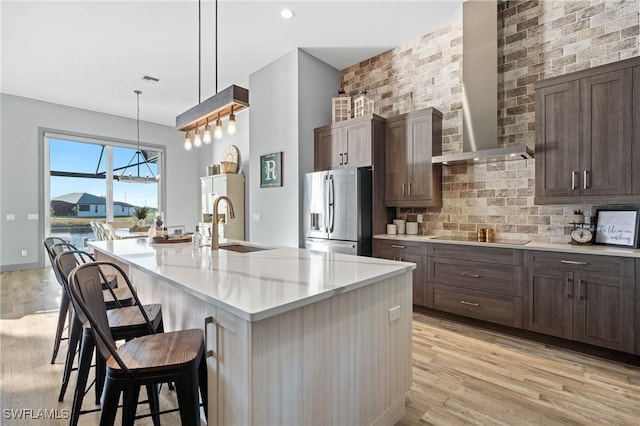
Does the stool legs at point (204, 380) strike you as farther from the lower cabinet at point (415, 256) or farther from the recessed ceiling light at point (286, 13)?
the recessed ceiling light at point (286, 13)

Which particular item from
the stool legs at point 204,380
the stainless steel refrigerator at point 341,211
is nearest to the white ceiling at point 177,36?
the stainless steel refrigerator at point 341,211

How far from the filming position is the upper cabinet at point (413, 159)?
3.58 meters

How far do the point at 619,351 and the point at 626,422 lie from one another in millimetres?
904

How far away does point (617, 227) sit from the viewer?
8.74 feet

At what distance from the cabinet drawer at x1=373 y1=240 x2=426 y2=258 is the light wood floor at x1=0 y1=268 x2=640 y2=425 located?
31.7 inches

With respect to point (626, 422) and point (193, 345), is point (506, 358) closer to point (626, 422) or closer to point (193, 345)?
point (626, 422)

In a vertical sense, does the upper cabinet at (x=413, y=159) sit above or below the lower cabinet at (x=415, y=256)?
above

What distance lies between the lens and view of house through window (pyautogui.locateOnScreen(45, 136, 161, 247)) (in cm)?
629

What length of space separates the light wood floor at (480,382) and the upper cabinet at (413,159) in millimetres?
1467

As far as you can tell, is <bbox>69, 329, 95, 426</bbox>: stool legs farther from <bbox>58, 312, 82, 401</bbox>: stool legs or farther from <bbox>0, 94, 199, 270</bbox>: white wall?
<bbox>0, 94, 199, 270</bbox>: white wall

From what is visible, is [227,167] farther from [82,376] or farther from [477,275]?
[82,376]

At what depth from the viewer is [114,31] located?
12.3 feet

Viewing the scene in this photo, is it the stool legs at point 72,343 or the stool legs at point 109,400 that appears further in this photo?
the stool legs at point 72,343

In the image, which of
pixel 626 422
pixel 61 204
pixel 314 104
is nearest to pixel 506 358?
pixel 626 422
